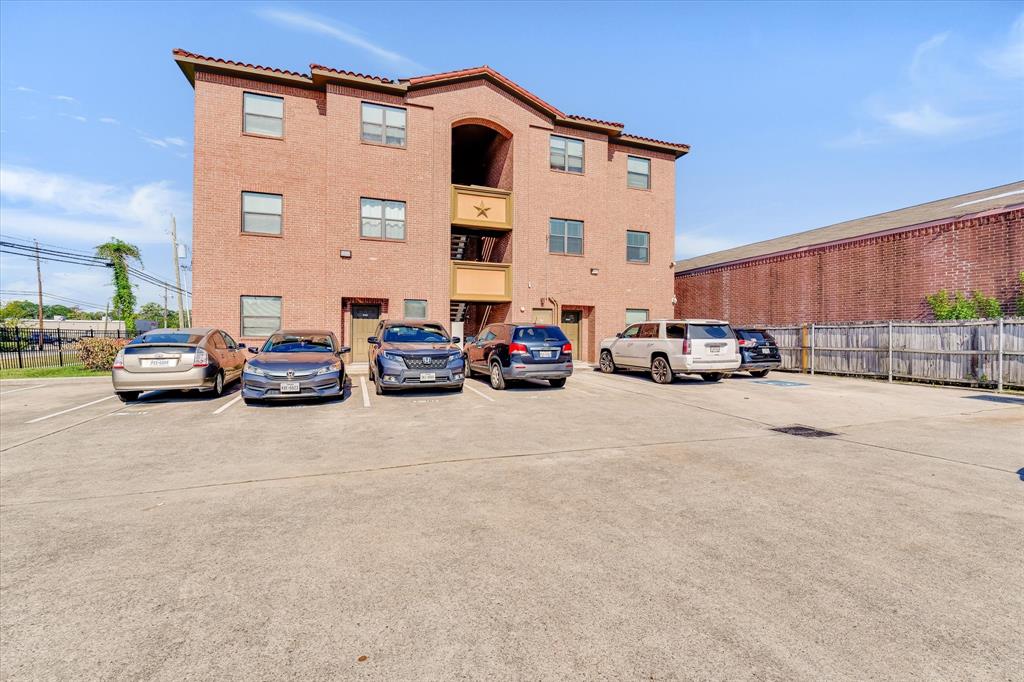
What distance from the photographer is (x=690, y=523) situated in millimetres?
3764

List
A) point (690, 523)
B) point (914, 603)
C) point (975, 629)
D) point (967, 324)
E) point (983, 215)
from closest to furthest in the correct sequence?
1. point (975, 629)
2. point (914, 603)
3. point (690, 523)
4. point (967, 324)
5. point (983, 215)

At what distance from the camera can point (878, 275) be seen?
57.5 ft

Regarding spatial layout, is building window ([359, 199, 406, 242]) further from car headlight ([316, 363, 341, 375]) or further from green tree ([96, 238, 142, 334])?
green tree ([96, 238, 142, 334])

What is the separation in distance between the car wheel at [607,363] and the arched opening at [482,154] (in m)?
8.86

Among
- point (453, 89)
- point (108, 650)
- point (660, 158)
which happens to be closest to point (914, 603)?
point (108, 650)

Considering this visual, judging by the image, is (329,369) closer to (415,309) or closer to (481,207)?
(415,309)

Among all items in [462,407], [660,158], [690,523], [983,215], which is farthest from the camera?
[660,158]

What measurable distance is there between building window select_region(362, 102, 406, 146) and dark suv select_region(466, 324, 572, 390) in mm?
10720

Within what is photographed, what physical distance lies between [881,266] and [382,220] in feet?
64.4

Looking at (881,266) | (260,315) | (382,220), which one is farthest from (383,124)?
(881,266)

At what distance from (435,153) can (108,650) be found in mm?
19163

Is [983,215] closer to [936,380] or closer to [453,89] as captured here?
[936,380]

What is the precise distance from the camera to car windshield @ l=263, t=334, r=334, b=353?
1051cm

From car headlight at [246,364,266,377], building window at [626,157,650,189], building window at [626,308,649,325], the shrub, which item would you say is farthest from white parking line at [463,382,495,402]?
building window at [626,157,650,189]
